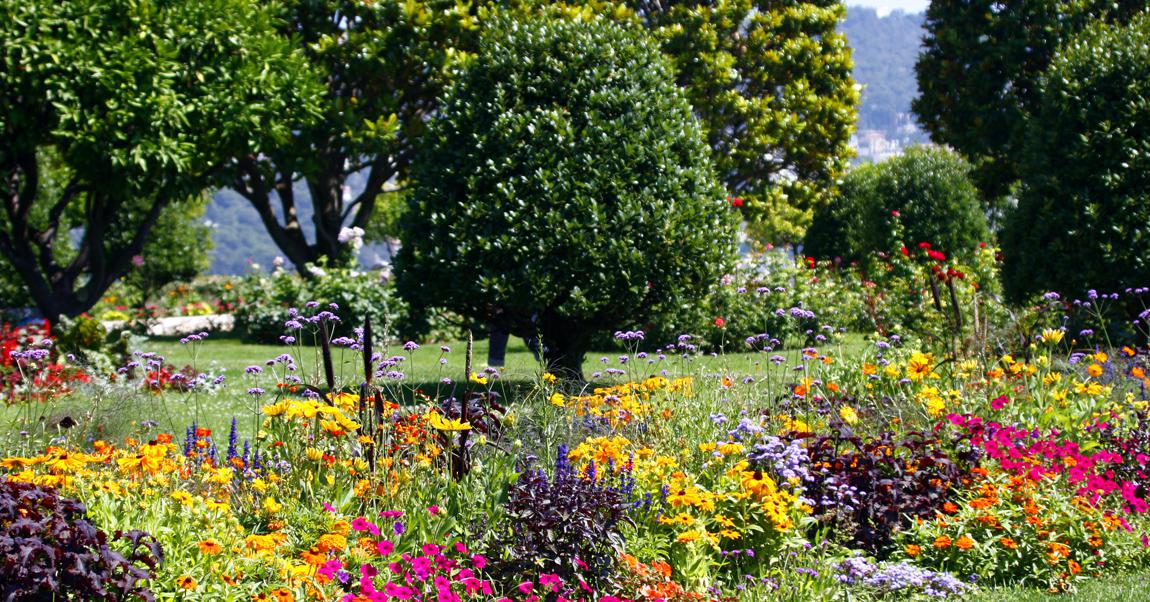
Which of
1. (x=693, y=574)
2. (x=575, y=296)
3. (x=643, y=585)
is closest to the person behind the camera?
(x=643, y=585)

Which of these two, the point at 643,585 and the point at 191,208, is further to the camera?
the point at 191,208

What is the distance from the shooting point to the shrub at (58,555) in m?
3.02

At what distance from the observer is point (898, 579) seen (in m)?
4.28

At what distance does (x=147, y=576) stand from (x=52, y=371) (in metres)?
6.47

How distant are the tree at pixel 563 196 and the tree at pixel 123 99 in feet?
15.0

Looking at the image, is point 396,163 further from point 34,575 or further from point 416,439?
point 34,575

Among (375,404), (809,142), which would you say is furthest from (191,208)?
(375,404)

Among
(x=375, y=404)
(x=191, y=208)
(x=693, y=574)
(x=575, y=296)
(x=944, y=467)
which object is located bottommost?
(x=693, y=574)

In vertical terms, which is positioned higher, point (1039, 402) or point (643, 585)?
point (1039, 402)

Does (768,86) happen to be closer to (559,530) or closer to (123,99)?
(123,99)

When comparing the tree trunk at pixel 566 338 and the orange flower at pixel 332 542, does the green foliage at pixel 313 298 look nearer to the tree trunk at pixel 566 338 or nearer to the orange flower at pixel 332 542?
the tree trunk at pixel 566 338

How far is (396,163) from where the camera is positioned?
755 inches

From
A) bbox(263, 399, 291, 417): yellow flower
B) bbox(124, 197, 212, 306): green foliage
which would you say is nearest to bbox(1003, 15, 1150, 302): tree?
bbox(263, 399, 291, 417): yellow flower

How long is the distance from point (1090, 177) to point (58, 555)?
976 centimetres
